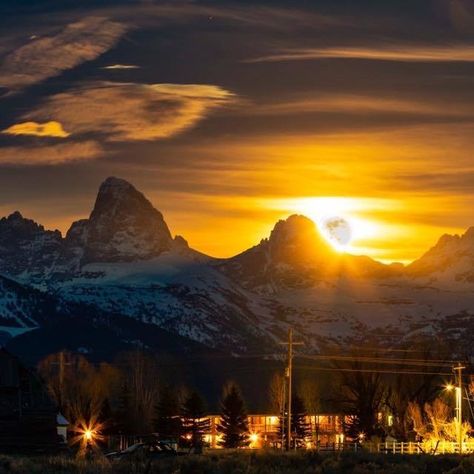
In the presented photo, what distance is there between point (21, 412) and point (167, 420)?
2183 inches

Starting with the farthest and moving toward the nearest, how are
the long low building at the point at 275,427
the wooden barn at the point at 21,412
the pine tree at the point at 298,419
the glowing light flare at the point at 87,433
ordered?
the long low building at the point at 275,427 → the pine tree at the point at 298,419 → the glowing light flare at the point at 87,433 → the wooden barn at the point at 21,412

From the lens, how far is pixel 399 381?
433ft

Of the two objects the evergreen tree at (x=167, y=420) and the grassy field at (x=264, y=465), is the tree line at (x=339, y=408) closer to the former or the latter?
the evergreen tree at (x=167, y=420)

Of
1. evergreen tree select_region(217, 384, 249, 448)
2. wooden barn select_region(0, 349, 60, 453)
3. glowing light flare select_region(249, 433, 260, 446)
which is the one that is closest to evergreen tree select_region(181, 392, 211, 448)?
evergreen tree select_region(217, 384, 249, 448)

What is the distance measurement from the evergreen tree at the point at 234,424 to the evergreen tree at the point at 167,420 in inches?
215

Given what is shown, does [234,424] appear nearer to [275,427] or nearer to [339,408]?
[339,408]

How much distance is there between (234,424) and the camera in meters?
138

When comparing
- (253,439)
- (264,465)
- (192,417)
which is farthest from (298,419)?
(264,465)

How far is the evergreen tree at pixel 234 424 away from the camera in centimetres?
13488

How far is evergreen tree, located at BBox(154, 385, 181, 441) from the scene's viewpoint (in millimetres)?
130875

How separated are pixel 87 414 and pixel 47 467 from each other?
7815 cm

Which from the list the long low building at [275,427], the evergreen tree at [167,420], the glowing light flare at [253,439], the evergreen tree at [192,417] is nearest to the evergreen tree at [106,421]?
the evergreen tree at [167,420]

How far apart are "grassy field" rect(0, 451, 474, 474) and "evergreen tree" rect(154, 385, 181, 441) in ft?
232

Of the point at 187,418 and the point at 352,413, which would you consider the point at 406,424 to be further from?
the point at 187,418
